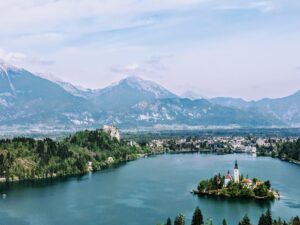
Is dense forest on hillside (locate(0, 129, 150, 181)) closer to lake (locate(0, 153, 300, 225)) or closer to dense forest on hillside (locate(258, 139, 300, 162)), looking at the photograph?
lake (locate(0, 153, 300, 225))

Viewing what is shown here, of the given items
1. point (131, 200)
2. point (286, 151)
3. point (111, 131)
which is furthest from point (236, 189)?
point (111, 131)

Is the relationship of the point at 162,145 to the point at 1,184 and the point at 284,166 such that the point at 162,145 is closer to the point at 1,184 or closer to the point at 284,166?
the point at 284,166

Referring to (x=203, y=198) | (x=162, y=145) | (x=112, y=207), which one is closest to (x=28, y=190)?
(x=112, y=207)

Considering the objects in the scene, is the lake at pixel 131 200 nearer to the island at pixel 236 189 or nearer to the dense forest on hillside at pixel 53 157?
the island at pixel 236 189

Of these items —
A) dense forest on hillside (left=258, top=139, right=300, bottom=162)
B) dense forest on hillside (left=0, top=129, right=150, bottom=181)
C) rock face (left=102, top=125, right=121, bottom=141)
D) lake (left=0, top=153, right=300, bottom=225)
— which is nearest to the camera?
lake (left=0, top=153, right=300, bottom=225)

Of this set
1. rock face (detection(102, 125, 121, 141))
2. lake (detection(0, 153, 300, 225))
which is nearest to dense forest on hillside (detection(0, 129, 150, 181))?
lake (detection(0, 153, 300, 225))

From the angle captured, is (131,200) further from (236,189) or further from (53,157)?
(53,157)
